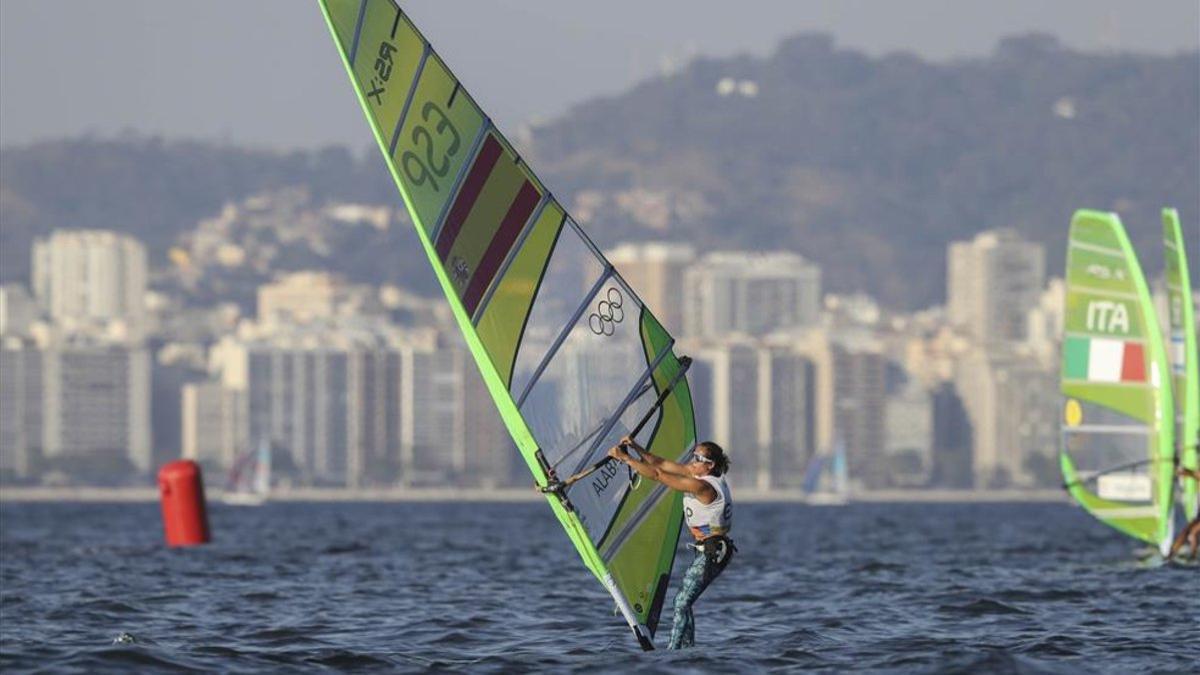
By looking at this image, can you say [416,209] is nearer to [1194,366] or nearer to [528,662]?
[528,662]

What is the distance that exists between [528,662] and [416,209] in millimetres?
4007

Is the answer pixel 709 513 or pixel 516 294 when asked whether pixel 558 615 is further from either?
pixel 516 294

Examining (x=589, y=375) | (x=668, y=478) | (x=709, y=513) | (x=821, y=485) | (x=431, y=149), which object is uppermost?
(x=431, y=149)

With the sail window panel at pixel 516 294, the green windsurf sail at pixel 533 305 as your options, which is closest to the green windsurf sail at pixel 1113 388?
the green windsurf sail at pixel 533 305

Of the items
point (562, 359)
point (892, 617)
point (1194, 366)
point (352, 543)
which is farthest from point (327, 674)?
point (352, 543)

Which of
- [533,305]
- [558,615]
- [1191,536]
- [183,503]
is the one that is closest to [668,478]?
[533,305]

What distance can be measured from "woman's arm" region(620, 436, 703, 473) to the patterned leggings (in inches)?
33.6

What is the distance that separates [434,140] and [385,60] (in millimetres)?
Result: 607

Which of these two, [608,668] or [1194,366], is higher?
[1194,366]

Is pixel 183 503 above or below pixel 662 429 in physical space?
below

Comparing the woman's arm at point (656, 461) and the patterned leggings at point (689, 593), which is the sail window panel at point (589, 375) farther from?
the patterned leggings at point (689, 593)

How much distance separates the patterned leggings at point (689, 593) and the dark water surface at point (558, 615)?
0.19 metres

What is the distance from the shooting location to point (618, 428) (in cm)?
1752

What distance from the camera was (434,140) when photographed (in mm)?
16766
